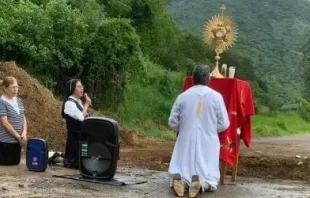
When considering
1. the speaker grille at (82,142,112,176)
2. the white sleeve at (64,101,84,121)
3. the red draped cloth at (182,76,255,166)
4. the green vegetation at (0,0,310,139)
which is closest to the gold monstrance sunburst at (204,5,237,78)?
the red draped cloth at (182,76,255,166)

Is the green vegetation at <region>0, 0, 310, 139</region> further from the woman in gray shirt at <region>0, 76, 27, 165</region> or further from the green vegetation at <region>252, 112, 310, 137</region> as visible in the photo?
the woman in gray shirt at <region>0, 76, 27, 165</region>

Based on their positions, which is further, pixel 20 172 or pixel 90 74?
pixel 90 74

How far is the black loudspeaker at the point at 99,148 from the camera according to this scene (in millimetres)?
8750

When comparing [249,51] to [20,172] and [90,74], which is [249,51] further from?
[20,172]

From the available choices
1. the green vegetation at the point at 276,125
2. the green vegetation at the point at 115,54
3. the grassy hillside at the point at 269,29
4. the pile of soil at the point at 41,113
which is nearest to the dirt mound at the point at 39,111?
the pile of soil at the point at 41,113

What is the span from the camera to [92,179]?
29.0 feet

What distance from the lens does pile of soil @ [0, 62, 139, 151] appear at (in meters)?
14.7

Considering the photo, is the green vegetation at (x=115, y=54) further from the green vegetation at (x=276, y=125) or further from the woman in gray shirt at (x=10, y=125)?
the woman in gray shirt at (x=10, y=125)

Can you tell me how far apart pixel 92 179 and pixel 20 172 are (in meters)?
1.36

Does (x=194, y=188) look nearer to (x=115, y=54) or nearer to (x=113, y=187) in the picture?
(x=113, y=187)

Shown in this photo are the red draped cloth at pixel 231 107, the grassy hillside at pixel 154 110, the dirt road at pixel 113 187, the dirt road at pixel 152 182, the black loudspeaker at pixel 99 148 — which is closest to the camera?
the dirt road at pixel 113 187

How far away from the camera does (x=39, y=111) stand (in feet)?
51.4

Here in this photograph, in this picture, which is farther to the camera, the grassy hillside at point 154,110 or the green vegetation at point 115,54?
Result: the grassy hillside at point 154,110

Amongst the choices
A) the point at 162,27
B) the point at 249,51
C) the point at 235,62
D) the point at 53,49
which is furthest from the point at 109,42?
the point at 249,51
